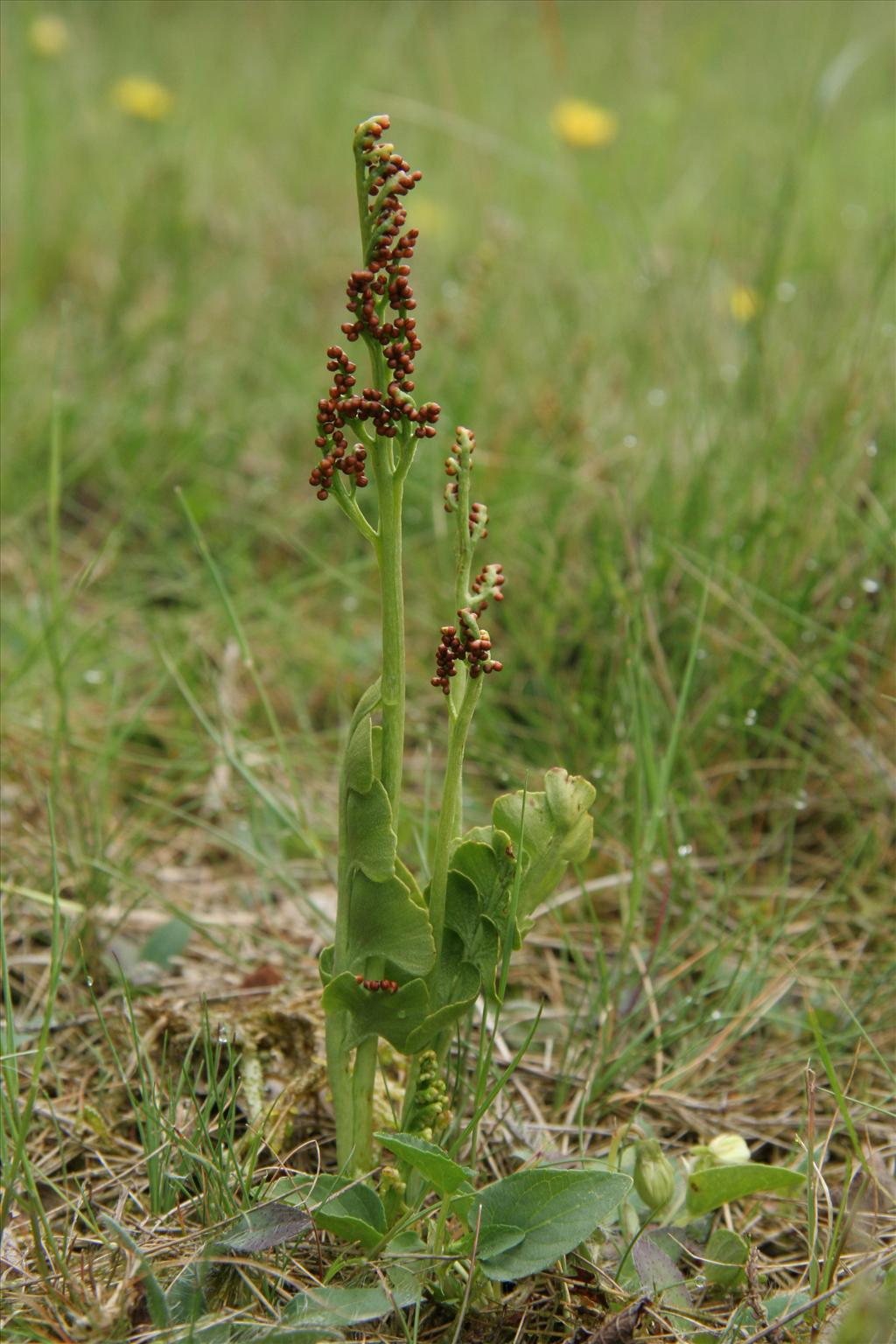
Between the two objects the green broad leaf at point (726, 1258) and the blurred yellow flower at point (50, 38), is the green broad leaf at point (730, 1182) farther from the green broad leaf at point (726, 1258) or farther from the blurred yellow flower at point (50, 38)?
the blurred yellow flower at point (50, 38)

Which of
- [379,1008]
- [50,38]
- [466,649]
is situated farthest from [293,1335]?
[50,38]

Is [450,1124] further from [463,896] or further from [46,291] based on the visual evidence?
[46,291]

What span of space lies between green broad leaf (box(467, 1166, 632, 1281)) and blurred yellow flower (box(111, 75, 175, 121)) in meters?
4.52

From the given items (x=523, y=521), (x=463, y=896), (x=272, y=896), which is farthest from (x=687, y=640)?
(x=463, y=896)

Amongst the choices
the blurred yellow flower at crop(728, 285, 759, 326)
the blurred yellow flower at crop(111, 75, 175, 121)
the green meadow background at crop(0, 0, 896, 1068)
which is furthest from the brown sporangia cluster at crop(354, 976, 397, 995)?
the blurred yellow flower at crop(111, 75, 175, 121)

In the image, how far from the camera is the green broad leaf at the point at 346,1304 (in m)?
1.08

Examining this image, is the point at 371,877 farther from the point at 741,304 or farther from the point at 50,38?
the point at 50,38

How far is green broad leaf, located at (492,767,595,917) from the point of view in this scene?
49.7 inches

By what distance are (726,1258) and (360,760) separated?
68cm

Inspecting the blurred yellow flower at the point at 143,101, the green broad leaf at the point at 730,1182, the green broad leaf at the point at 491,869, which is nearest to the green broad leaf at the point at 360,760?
the green broad leaf at the point at 491,869

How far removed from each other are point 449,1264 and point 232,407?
7.93 ft

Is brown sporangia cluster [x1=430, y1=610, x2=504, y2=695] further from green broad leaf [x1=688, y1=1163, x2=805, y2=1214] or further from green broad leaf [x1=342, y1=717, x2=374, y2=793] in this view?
green broad leaf [x1=688, y1=1163, x2=805, y2=1214]

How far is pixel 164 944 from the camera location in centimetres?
177

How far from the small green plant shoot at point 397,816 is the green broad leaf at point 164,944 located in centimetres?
57
